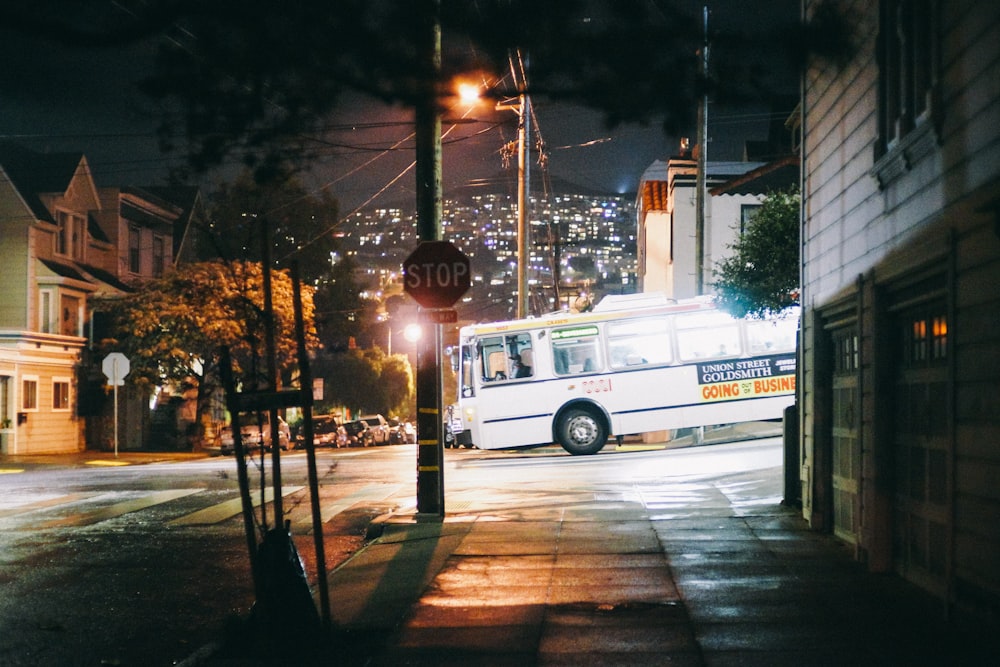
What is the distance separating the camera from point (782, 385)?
23422 mm

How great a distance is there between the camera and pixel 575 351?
23.4 metres

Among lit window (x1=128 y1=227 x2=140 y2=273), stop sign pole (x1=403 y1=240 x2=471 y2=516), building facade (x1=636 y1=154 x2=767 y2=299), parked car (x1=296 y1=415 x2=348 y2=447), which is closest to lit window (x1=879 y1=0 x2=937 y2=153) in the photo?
stop sign pole (x1=403 y1=240 x2=471 y2=516)

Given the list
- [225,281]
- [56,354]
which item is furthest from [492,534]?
[56,354]

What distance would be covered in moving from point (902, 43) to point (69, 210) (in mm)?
35924

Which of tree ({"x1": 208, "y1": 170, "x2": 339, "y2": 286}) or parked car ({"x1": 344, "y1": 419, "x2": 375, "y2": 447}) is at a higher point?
tree ({"x1": 208, "y1": 170, "x2": 339, "y2": 286})

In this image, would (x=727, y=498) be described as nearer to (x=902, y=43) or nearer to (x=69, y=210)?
(x=902, y=43)

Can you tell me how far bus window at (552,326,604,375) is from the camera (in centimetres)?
2338

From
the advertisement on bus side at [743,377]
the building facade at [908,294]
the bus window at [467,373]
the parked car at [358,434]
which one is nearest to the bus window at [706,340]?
the advertisement on bus side at [743,377]

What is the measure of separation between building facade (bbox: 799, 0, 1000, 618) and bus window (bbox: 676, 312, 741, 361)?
11.3 m

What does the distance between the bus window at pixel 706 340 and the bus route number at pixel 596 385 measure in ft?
5.60

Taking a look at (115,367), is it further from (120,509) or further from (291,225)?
(291,225)

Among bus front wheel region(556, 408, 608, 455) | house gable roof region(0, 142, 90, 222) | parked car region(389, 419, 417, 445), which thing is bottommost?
parked car region(389, 419, 417, 445)

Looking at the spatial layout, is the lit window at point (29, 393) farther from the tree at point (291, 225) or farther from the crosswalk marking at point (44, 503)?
the crosswalk marking at point (44, 503)

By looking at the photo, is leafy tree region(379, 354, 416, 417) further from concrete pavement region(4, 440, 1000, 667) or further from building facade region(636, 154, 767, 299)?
concrete pavement region(4, 440, 1000, 667)
